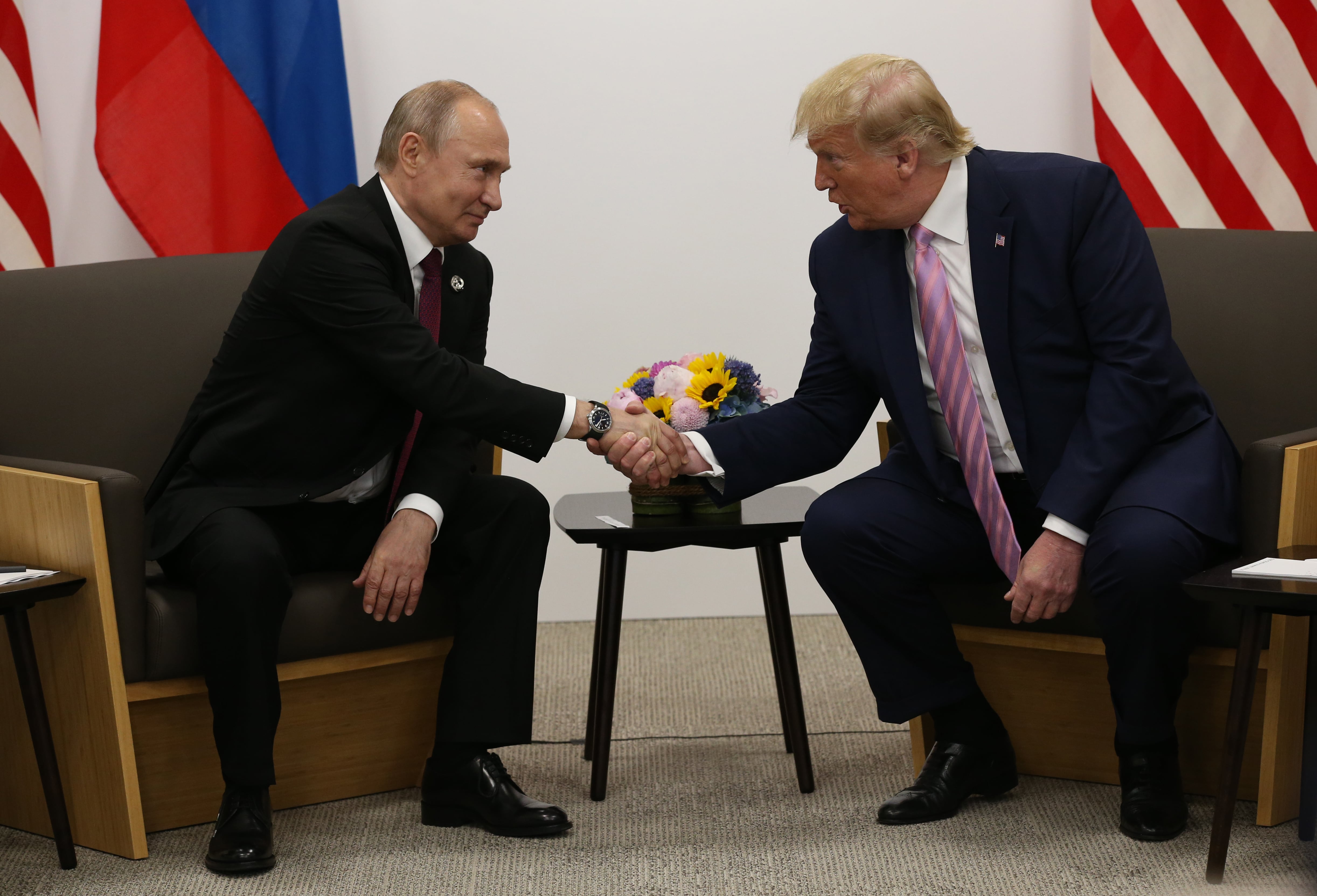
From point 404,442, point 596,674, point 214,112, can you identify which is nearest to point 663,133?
point 214,112

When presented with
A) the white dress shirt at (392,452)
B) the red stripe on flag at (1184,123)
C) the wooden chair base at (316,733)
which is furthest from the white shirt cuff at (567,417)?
the red stripe on flag at (1184,123)

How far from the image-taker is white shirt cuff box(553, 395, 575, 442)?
2279mm

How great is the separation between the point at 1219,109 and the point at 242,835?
9.51ft

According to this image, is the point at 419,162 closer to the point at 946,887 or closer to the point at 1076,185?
the point at 1076,185

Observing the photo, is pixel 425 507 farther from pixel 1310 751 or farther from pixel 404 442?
pixel 1310 751

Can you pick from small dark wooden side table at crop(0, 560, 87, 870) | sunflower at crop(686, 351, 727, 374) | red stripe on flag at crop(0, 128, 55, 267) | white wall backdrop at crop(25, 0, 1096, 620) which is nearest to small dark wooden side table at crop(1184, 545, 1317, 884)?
sunflower at crop(686, 351, 727, 374)

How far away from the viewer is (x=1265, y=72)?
336 centimetres

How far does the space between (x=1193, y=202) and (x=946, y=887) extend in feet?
7.23

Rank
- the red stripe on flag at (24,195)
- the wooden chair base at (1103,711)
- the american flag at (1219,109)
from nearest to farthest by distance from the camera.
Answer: the wooden chair base at (1103,711), the red stripe on flag at (24,195), the american flag at (1219,109)

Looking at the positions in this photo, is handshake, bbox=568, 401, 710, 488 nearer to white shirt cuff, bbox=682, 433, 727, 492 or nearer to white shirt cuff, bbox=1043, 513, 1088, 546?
white shirt cuff, bbox=682, 433, 727, 492

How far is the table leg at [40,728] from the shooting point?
6.36 ft

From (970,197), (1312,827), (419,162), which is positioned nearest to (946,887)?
(1312,827)

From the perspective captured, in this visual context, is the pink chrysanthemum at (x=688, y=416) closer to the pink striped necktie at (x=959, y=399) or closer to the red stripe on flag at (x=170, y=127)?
the pink striped necktie at (x=959, y=399)

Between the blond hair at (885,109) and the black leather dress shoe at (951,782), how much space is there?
1010mm
